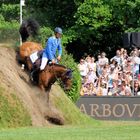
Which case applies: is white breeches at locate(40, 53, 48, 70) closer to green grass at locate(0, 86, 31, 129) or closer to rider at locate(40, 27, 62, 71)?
rider at locate(40, 27, 62, 71)

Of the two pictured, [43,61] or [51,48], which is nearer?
[51,48]

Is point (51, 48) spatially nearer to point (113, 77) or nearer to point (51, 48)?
point (51, 48)

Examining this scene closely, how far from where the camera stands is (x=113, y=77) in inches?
1091

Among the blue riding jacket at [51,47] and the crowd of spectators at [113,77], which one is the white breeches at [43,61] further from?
the crowd of spectators at [113,77]

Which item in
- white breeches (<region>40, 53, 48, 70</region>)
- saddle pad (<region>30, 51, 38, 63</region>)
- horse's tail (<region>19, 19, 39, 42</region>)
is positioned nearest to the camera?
white breeches (<region>40, 53, 48, 70</region>)

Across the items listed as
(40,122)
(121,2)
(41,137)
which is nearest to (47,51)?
(40,122)

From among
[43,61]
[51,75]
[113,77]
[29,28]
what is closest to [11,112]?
[43,61]

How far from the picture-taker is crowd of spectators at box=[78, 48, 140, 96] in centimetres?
2766

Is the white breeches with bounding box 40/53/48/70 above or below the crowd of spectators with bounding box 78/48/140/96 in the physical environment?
above

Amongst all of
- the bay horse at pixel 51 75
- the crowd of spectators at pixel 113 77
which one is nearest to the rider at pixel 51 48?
the bay horse at pixel 51 75

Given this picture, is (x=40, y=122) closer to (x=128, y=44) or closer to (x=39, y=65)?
(x=39, y=65)

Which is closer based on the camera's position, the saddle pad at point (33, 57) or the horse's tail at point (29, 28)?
the saddle pad at point (33, 57)

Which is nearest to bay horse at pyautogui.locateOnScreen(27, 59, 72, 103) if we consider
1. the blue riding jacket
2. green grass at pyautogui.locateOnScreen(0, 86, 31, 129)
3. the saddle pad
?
the saddle pad

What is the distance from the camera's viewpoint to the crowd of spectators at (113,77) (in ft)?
90.7
